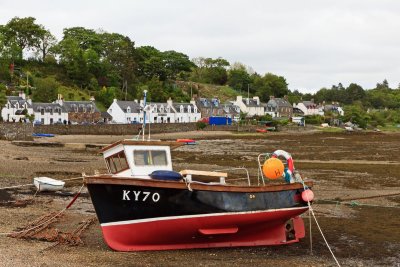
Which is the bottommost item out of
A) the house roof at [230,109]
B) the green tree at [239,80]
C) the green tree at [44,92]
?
the house roof at [230,109]

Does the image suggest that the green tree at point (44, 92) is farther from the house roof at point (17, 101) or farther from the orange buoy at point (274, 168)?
the orange buoy at point (274, 168)

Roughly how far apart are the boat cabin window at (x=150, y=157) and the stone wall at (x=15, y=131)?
1950 inches

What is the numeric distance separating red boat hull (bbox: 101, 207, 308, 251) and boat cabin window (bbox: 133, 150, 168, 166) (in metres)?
1.81

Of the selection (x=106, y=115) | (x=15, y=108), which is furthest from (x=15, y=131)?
(x=106, y=115)

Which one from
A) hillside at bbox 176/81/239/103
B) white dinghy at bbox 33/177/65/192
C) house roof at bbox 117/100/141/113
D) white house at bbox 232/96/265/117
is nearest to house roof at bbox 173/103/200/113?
house roof at bbox 117/100/141/113

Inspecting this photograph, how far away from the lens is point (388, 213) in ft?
70.9

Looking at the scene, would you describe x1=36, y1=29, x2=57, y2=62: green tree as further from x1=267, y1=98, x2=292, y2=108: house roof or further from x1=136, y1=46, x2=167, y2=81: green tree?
x1=267, y1=98, x2=292, y2=108: house roof

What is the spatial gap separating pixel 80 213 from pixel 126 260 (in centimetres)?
686

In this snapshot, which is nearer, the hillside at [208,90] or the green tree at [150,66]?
the green tree at [150,66]

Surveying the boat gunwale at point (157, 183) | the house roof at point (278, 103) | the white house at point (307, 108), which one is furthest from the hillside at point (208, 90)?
the boat gunwale at point (157, 183)

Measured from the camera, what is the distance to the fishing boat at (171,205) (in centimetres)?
1488

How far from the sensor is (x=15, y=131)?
63.0m

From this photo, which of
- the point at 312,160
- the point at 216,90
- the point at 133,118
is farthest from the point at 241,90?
the point at 312,160

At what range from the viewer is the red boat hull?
15023 millimetres
